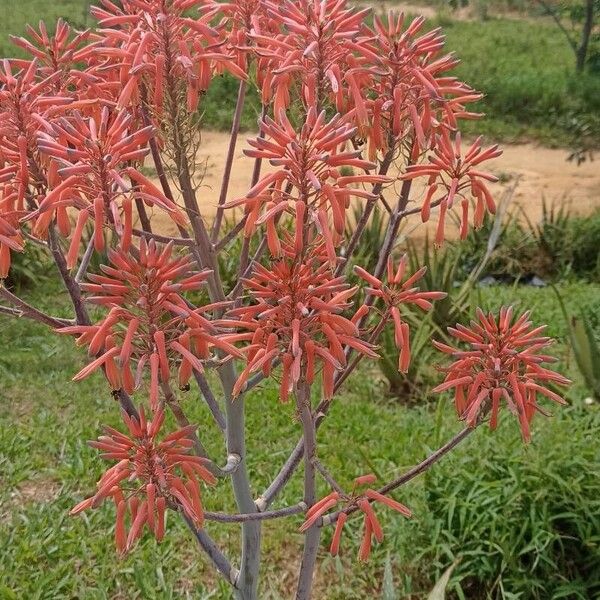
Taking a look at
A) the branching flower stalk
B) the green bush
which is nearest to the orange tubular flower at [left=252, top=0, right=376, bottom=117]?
the branching flower stalk

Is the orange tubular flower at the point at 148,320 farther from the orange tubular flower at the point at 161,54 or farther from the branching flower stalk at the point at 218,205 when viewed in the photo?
the orange tubular flower at the point at 161,54

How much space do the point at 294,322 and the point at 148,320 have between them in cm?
15

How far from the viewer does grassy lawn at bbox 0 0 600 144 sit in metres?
8.41

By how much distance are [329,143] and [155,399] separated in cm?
33

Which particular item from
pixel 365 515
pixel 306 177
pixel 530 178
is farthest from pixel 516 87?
pixel 306 177

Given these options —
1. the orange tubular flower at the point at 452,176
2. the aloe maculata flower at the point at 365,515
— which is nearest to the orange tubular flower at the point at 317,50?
the orange tubular flower at the point at 452,176

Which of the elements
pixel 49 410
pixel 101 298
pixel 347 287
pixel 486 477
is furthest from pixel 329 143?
pixel 49 410

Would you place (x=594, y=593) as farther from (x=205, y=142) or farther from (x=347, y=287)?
(x=205, y=142)

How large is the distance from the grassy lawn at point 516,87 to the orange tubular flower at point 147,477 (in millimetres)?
5877

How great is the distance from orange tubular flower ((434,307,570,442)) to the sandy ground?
4687mm

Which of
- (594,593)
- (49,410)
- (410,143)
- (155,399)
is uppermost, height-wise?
(410,143)

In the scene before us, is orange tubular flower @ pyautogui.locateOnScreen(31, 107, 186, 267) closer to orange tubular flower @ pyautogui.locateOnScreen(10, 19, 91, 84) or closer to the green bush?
orange tubular flower @ pyautogui.locateOnScreen(10, 19, 91, 84)

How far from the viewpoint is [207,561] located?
2387mm

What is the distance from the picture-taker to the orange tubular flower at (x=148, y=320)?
32.8 inches
